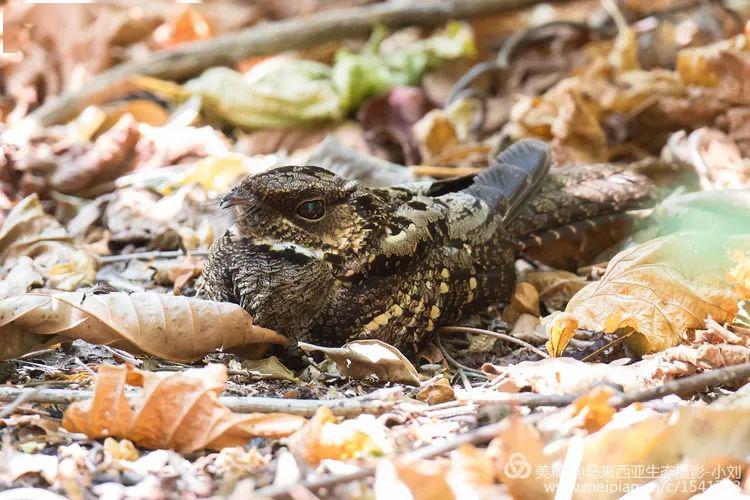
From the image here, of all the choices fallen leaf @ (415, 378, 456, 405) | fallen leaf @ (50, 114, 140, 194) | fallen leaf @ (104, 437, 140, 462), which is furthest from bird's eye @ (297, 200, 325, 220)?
fallen leaf @ (50, 114, 140, 194)

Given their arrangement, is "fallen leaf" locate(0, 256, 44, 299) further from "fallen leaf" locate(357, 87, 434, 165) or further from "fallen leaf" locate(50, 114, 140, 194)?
"fallen leaf" locate(357, 87, 434, 165)

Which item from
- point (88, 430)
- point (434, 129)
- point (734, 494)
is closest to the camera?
point (734, 494)

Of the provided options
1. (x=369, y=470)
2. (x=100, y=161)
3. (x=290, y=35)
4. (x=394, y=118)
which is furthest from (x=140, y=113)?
(x=369, y=470)

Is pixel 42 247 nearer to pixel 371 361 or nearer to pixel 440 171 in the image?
pixel 371 361

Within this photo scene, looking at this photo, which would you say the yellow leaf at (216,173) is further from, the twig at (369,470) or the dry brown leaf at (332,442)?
the twig at (369,470)

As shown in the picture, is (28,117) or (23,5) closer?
(28,117)

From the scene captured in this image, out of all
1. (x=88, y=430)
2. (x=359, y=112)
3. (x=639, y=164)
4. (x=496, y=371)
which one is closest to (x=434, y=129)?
(x=359, y=112)

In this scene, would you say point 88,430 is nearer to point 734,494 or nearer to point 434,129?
point 734,494
